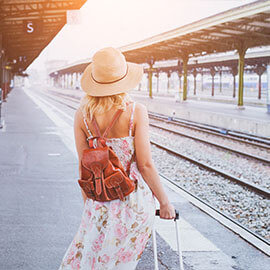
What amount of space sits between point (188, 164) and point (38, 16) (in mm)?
13288

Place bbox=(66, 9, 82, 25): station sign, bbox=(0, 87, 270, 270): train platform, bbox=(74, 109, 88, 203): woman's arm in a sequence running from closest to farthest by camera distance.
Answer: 1. bbox=(74, 109, 88, 203): woman's arm
2. bbox=(0, 87, 270, 270): train platform
3. bbox=(66, 9, 82, 25): station sign

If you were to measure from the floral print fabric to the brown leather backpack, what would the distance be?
0.19 feet

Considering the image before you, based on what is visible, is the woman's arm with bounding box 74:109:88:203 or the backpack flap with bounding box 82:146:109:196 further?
the woman's arm with bounding box 74:109:88:203

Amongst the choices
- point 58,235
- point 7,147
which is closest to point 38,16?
point 7,147

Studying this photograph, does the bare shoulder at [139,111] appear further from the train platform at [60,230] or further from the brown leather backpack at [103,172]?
the train platform at [60,230]

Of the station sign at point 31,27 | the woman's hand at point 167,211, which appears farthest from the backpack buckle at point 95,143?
the station sign at point 31,27

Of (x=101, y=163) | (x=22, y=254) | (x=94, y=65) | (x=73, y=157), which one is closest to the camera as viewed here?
(x=101, y=163)

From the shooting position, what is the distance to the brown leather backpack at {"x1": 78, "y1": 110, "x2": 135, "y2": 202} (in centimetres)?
217

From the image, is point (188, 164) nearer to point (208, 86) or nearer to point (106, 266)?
point (106, 266)

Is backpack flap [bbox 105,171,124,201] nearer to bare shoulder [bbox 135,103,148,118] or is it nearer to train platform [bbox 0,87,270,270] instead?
bare shoulder [bbox 135,103,148,118]

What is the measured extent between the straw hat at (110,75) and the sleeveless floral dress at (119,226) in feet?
0.64

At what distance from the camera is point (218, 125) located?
62.7 ft

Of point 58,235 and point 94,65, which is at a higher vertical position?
point 94,65

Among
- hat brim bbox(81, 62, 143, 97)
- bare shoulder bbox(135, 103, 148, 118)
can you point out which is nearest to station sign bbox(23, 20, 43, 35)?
hat brim bbox(81, 62, 143, 97)
